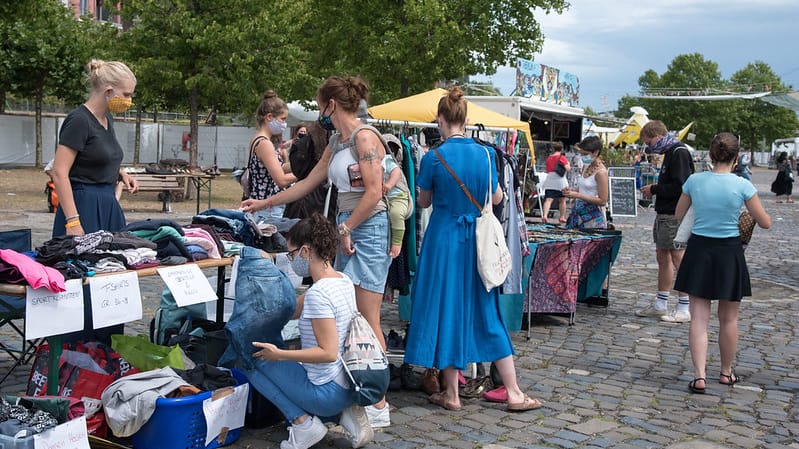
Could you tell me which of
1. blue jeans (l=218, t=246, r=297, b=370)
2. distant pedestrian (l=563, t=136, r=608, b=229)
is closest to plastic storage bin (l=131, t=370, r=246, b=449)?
blue jeans (l=218, t=246, r=297, b=370)

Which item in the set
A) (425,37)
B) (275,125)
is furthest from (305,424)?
(425,37)

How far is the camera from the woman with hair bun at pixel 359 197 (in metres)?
4.64

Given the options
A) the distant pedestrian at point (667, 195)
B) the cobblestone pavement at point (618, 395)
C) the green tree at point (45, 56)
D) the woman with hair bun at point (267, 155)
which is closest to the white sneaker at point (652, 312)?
the distant pedestrian at point (667, 195)

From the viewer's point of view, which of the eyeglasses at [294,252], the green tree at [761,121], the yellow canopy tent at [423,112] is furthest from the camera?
the green tree at [761,121]

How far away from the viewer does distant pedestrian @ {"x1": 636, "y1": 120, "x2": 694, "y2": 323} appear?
25.7 ft

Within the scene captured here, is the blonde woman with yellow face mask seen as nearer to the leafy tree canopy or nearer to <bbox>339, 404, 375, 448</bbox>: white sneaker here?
<bbox>339, 404, 375, 448</bbox>: white sneaker

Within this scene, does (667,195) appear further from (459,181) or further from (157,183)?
(157,183)

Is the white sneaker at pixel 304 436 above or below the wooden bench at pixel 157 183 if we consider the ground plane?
below

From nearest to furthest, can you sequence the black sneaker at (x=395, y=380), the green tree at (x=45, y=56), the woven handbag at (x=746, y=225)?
1. the black sneaker at (x=395, y=380)
2. the woven handbag at (x=746, y=225)
3. the green tree at (x=45, y=56)

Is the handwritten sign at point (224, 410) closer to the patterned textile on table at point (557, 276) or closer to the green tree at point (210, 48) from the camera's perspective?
the patterned textile on table at point (557, 276)

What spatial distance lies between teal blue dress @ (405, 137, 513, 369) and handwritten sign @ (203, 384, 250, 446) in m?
1.17

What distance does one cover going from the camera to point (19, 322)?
23.6 ft

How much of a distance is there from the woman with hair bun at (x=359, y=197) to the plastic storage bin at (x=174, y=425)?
1057 millimetres

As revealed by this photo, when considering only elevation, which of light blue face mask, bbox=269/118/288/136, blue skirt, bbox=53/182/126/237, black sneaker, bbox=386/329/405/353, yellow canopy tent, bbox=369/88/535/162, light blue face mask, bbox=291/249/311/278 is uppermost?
yellow canopy tent, bbox=369/88/535/162
